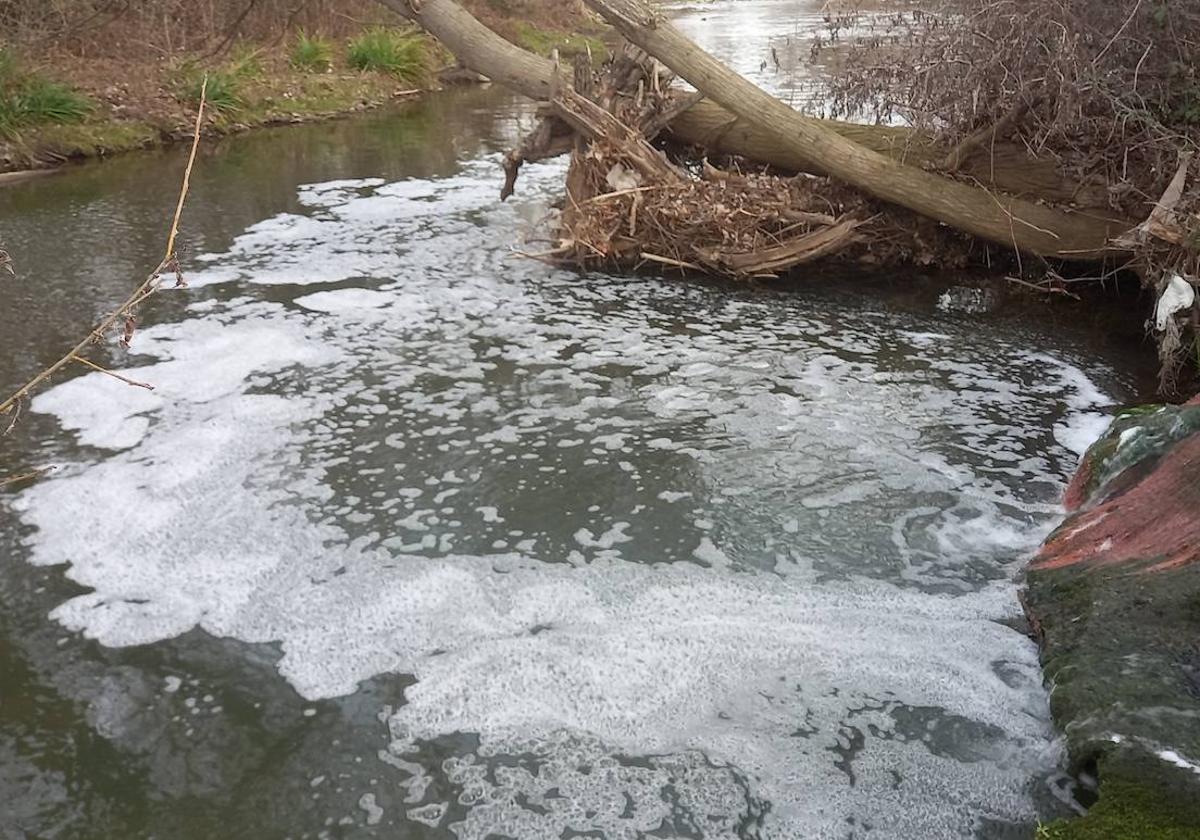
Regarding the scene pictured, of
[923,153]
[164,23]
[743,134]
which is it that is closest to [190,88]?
[164,23]

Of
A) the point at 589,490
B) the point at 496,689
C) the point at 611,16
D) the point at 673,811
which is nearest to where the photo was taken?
the point at 673,811

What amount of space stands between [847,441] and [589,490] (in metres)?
1.44

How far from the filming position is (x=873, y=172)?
25.9 ft

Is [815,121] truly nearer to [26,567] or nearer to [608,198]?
[608,198]

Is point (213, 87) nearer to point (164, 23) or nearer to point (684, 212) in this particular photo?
point (164, 23)

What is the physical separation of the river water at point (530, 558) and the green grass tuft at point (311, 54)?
33.7 ft

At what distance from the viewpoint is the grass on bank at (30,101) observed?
40.3ft

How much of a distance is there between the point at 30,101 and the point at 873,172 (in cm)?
997

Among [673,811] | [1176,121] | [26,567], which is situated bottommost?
[26,567]

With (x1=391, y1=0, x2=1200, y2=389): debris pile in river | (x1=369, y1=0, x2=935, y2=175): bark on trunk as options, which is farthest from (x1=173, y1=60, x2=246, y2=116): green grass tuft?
(x1=391, y1=0, x2=1200, y2=389): debris pile in river

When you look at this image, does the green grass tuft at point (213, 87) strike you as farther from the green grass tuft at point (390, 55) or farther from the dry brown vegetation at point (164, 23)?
the green grass tuft at point (390, 55)

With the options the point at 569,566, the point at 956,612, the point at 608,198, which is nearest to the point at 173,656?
the point at 569,566

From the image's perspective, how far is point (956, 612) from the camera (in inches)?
161

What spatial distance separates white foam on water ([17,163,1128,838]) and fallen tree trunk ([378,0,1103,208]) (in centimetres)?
142
